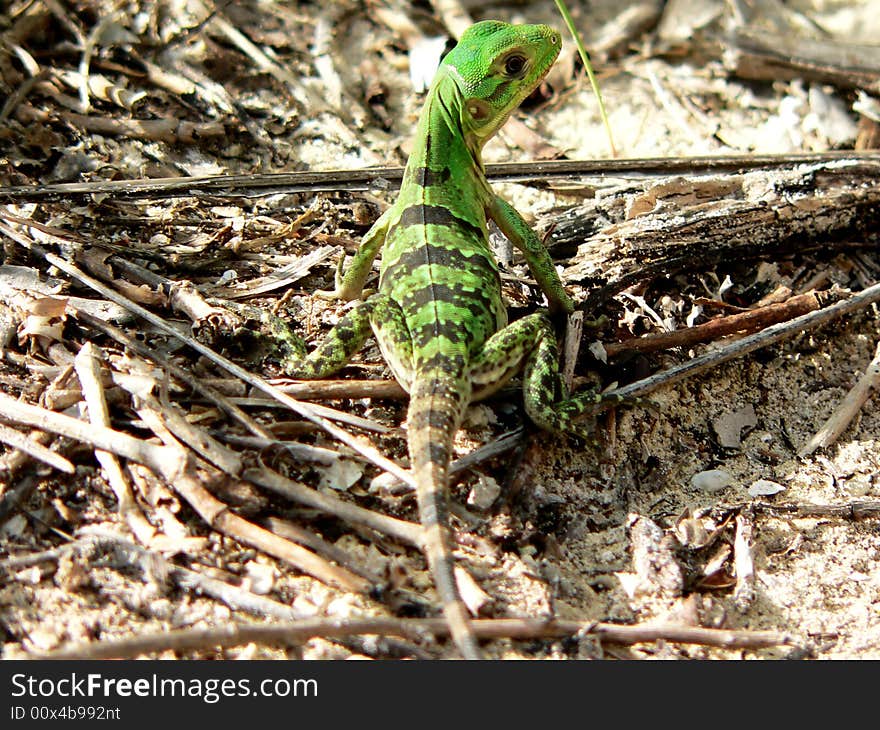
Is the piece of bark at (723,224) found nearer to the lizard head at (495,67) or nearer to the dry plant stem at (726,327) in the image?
the dry plant stem at (726,327)

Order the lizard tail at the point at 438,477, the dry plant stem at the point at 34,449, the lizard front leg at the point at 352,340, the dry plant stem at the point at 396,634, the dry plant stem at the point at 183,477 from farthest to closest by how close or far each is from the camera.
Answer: the lizard front leg at the point at 352,340
the dry plant stem at the point at 34,449
the dry plant stem at the point at 183,477
the lizard tail at the point at 438,477
the dry plant stem at the point at 396,634

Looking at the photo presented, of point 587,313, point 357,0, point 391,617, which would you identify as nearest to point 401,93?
point 357,0

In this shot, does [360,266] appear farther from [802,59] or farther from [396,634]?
[802,59]

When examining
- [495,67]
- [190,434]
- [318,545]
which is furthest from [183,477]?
[495,67]

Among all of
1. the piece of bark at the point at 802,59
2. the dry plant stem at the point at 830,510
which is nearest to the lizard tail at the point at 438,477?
the dry plant stem at the point at 830,510

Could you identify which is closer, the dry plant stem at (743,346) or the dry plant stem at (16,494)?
the dry plant stem at (16,494)

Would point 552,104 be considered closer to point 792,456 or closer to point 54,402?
point 792,456
